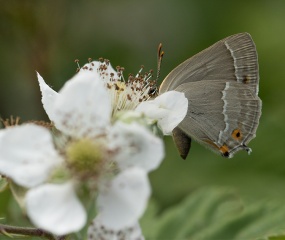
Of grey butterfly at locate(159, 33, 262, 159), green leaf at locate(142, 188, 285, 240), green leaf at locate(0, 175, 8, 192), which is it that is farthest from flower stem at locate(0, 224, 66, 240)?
green leaf at locate(142, 188, 285, 240)

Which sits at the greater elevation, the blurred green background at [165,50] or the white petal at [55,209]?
the white petal at [55,209]

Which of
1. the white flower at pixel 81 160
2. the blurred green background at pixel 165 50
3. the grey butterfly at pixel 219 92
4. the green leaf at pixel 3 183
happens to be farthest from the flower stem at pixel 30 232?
the blurred green background at pixel 165 50

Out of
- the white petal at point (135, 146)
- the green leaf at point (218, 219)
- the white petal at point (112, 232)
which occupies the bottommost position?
the green leaf at point (218, 219)

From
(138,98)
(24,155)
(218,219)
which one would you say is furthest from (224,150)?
(24,155)

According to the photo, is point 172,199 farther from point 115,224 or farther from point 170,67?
point 115,224

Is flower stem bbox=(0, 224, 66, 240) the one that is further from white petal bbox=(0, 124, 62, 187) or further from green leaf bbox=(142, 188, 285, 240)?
green leaf bbox=(142, 188, 285, 240)

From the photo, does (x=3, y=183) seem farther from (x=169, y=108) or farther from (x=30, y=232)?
(x=169, y=108)

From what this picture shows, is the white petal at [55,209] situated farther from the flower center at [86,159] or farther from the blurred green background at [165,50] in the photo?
the blurred green background at [165,50]

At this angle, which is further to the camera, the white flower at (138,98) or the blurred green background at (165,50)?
the blurred green background at (165,50)
